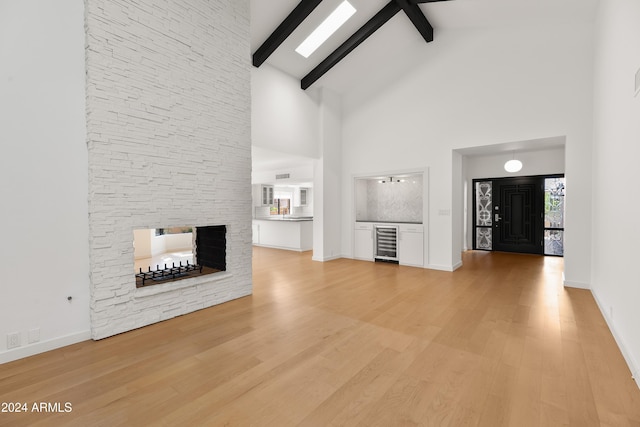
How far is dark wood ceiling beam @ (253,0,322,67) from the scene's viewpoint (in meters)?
4.57

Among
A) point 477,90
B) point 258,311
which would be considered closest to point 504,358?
point 258,311

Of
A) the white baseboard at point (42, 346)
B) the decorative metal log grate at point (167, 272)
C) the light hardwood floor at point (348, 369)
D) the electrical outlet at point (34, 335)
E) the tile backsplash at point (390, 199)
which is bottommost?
the light hardwood floor at point (348, 369)

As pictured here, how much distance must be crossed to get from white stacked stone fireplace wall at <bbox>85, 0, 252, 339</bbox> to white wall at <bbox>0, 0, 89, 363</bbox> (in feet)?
0.40

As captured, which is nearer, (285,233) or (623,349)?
(623,349)

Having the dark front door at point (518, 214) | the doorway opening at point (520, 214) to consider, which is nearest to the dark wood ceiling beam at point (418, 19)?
the doorway opening at point (520, 214)

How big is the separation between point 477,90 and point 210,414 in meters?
6.28

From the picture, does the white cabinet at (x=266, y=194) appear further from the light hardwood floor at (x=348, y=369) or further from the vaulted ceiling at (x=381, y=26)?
the light hardwood floor at (x=348, y=369)

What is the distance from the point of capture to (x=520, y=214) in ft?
24.9

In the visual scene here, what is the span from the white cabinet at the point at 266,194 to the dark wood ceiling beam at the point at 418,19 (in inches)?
266

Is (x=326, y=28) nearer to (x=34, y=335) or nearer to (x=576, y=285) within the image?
(x=34, y=335)

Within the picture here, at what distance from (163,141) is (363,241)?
16.4ft

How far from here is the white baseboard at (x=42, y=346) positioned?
2.45m

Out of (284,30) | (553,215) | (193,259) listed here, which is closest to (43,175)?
(193,259)

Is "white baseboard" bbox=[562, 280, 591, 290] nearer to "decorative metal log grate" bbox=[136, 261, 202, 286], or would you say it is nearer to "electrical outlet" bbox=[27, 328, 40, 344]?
"decorative metal log grate" bbox=[136, 261, 202, 286]
